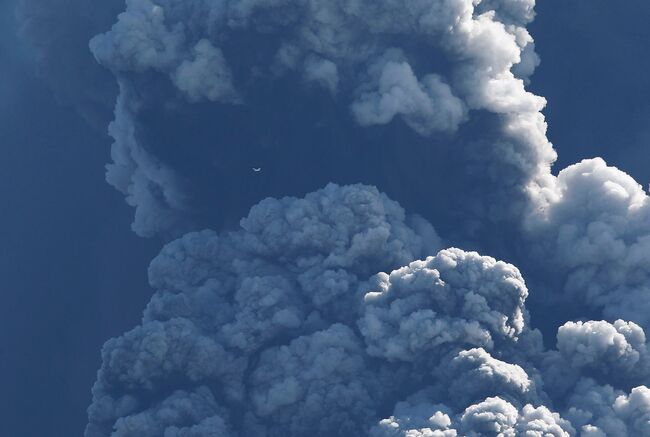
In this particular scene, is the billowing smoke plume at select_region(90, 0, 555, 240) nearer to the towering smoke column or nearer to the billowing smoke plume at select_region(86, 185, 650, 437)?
the towering smoke column

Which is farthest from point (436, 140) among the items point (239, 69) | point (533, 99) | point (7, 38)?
point (7, 38)

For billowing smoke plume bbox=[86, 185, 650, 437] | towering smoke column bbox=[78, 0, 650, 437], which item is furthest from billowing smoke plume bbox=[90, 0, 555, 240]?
billowing smoke plume bbox=[86, 185, 650, 437]

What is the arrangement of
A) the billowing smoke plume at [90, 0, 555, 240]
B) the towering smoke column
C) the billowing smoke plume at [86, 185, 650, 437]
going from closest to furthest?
the billowing smoke plume at [86, 185, 650, 437]
the towering smoke column
the billowing smoke plume at [90, 0, 555, 240]

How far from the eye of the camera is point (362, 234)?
58.6 meters

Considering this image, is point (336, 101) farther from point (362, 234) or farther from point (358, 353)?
point (358, 353)

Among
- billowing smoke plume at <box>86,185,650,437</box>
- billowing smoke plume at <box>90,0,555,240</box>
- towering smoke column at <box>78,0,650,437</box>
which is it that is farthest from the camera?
billowing smoke plume at <box>90,0,555,240</box>

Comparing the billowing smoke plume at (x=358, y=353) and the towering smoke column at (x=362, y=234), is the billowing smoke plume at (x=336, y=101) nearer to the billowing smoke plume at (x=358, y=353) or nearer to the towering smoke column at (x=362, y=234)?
the towering smoke column at (x=362, y=234)

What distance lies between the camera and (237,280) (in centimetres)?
6003

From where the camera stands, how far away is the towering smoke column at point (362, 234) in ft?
182

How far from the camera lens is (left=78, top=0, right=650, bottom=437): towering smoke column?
5556cm

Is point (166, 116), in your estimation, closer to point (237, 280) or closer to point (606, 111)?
point (237, 280)

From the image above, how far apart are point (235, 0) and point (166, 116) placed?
5.05 metres

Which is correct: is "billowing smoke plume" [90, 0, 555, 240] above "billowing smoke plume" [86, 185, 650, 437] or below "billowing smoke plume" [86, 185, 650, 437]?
above

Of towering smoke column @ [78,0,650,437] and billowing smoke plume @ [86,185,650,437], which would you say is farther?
towering smoke column @ [78,0,650,437]
